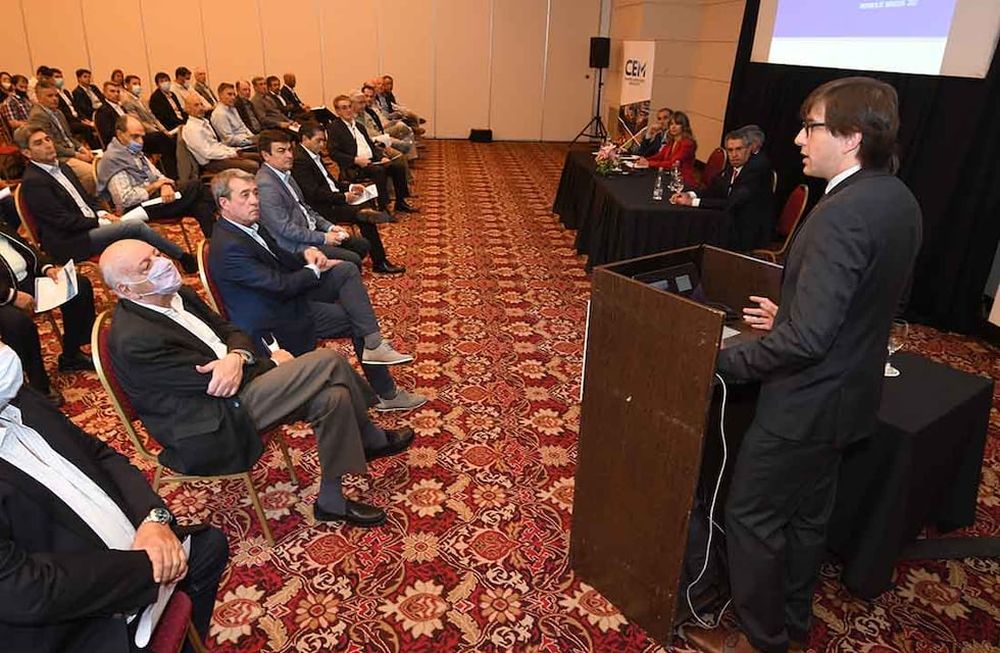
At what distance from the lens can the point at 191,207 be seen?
5.48 meters

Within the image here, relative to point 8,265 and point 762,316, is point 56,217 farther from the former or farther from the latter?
point 762,316

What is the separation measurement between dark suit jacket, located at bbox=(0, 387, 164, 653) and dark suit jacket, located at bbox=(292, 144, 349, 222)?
3.96 metres

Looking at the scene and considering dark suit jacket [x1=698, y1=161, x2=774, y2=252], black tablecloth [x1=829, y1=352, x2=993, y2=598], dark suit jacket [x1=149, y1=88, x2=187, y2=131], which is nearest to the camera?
black tablecloth [x1=829, y1=352, x2=993, y2=598]

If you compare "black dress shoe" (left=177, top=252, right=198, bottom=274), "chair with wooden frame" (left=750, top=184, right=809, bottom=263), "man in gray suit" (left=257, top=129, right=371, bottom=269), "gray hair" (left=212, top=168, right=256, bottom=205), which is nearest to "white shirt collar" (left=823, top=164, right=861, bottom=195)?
"gray hair" (left=212, top=168, right=256, bottom=205)

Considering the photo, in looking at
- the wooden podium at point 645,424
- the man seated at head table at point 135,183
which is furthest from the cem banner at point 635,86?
the wooden podium at point 645,424

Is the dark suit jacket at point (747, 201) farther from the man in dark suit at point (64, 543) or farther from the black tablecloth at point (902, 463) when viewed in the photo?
the man in dark suit at point (64, 543)

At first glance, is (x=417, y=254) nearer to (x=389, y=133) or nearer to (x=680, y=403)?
(x=389, y=133)

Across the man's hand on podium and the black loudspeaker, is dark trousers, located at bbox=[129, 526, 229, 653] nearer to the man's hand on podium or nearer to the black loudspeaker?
the man's hand on podium

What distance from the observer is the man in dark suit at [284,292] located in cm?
297

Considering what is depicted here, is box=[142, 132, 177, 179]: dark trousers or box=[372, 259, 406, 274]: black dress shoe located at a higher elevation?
box=[142, 132, 177, 179]: dark trousers

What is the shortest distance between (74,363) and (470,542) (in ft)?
9.08

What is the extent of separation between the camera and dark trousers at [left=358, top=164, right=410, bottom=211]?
23.1 feet

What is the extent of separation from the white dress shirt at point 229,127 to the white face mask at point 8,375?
24.4 ft

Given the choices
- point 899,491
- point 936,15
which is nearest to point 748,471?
point 899,491
